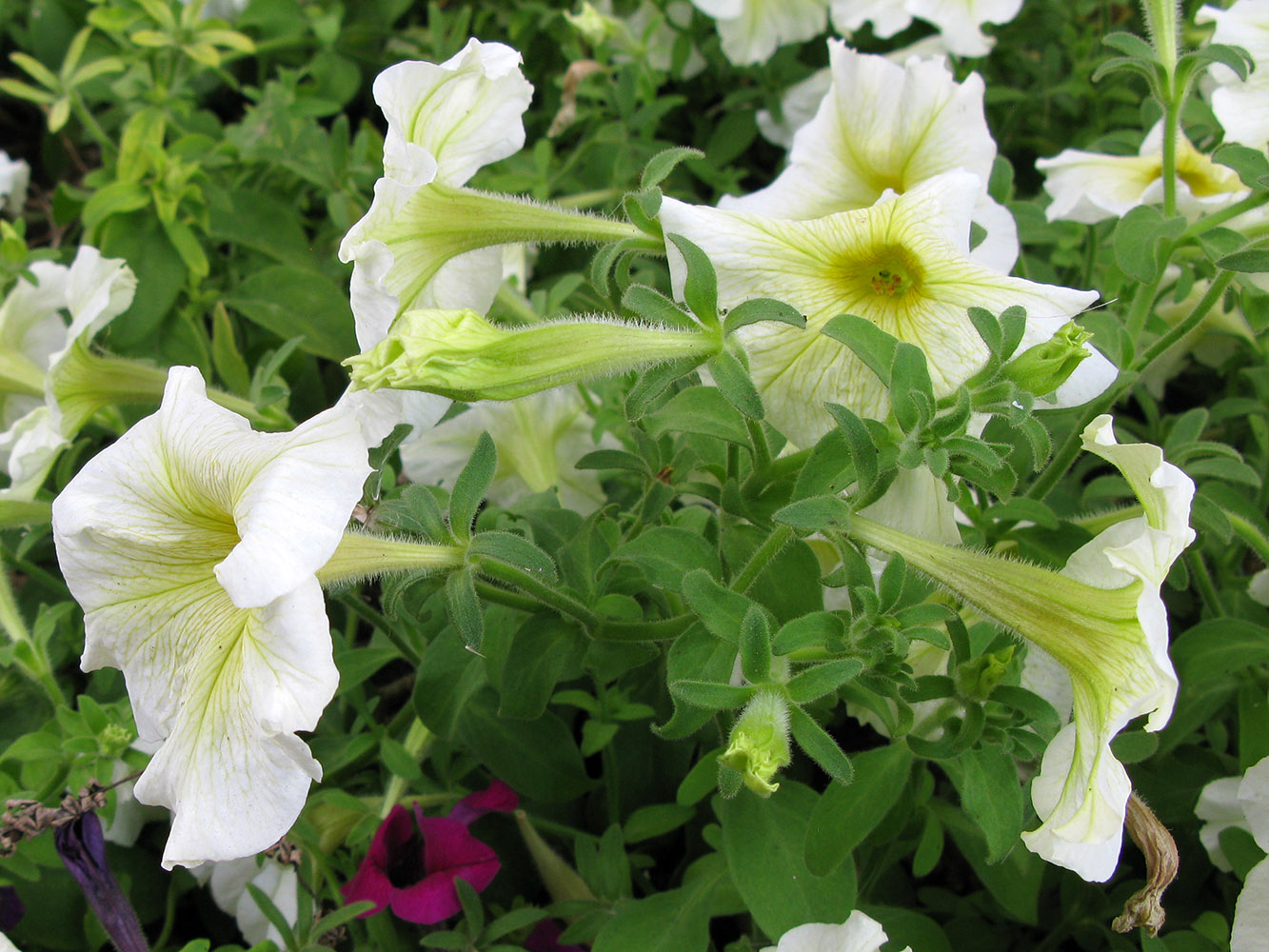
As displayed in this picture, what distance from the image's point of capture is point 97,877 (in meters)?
1.06

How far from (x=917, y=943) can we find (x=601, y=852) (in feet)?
1.09

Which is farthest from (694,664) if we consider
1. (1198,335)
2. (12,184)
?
(12,184)

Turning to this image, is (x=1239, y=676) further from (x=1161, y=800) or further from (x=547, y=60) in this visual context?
(x=547, y=60)

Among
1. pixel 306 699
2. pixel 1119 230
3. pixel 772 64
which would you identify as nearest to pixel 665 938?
pixel 306 699

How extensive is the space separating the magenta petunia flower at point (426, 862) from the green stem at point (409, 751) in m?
0.03

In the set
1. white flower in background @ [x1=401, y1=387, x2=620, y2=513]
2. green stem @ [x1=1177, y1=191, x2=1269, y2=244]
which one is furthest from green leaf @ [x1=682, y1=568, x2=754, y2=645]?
green stem @ [x1=1177, y1=191, x2=1269, y2=244]

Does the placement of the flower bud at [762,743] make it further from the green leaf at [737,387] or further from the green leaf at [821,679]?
the green leaf at [737,387]

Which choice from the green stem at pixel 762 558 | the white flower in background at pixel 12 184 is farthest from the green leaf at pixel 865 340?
the white flower in background at pixel 12 184

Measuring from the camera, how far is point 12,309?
139 cm

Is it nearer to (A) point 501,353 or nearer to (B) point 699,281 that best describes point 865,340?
(B) point 699,281

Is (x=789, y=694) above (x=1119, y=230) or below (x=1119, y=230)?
below

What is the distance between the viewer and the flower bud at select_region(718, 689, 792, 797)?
688 mm

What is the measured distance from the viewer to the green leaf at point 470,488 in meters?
0.88

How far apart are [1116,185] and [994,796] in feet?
2.55
